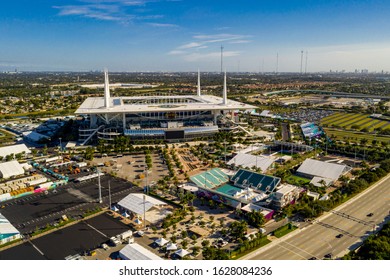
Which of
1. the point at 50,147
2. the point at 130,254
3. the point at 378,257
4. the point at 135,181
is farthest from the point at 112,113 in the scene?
the point at 378,257

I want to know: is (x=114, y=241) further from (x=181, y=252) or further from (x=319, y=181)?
(x=319, y=181)

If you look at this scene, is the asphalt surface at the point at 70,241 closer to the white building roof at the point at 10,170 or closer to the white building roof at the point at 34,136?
the white building roof at the point at 10,170

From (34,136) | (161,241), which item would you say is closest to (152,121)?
(34,136)

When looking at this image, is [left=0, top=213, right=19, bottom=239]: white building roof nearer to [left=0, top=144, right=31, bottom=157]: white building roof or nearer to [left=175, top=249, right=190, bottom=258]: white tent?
[left=175, top=249, right=190, bottom=258]: white tent

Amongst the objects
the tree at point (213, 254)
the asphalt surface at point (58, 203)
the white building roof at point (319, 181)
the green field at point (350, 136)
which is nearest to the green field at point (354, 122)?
the green field at point (350, 136)

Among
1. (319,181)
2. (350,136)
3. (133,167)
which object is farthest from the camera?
(350,136)
